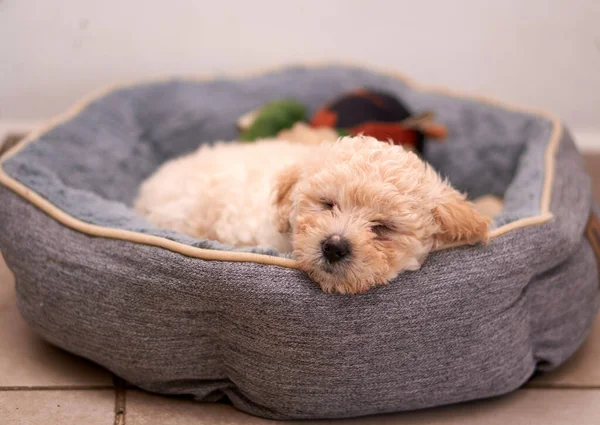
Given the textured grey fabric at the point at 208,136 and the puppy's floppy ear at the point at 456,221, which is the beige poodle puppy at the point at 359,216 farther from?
the textured grey fabric at the point at 208,136

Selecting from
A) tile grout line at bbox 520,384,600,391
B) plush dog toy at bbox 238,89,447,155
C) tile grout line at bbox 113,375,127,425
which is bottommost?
tile grout line at bbox 113,375,127,425

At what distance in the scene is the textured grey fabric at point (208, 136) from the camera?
2.87 meters

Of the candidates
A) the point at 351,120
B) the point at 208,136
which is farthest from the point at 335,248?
the point at 208,136

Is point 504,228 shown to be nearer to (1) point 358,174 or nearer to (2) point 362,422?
(1) point 358,174

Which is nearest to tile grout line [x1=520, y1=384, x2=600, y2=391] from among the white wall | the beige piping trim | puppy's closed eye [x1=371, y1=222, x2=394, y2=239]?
the beige piping trim

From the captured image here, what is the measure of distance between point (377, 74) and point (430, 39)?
410 millimetres

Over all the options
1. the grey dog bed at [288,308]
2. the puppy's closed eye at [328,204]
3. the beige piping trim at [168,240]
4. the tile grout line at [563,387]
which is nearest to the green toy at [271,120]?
the beige piping trim at [168,240]

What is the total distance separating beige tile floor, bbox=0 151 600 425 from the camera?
2271 millimetres

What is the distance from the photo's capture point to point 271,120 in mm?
3473

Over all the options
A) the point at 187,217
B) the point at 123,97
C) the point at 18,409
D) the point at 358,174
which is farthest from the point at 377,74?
the point at 18,409

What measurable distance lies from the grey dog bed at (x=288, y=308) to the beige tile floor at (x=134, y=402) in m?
0.07

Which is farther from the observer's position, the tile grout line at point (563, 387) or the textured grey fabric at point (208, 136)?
the textured grey fabric at point (208, 136)

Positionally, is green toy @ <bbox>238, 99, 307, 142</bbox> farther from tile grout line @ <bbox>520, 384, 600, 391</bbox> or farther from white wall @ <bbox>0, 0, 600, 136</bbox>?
tile grout line @ <bbox>520, 384, 600, 391</bbox>

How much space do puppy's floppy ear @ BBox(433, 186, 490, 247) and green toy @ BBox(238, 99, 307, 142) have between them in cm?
144
